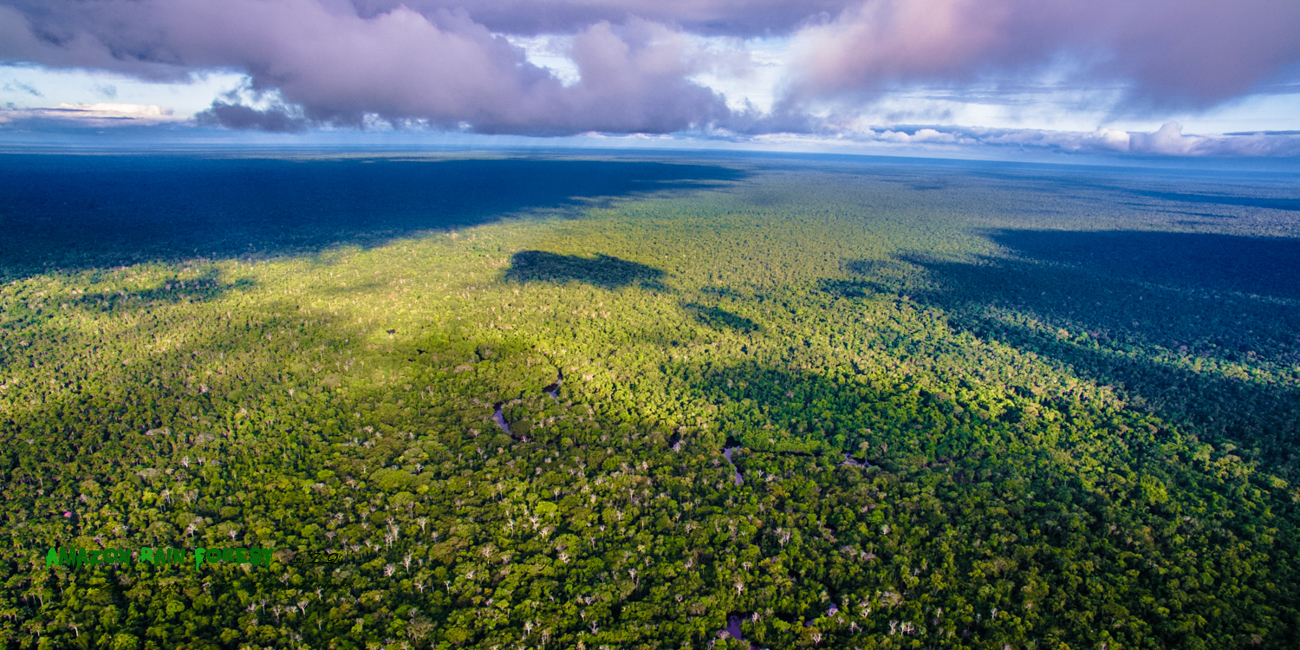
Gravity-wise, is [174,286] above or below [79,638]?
above

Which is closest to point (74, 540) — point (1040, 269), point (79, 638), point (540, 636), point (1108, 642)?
point (79, 638)

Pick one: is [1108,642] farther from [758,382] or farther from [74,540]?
[74,540]

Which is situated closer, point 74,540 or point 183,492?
point 74,540

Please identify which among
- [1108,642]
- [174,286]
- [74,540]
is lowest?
[1108,642]

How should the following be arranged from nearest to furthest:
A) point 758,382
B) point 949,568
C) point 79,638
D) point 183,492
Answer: point 79,638
point 949,568
point 183,492
point 758,382

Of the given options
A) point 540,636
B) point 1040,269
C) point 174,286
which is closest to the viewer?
point 540,636

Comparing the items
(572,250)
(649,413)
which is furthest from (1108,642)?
(572,250)
